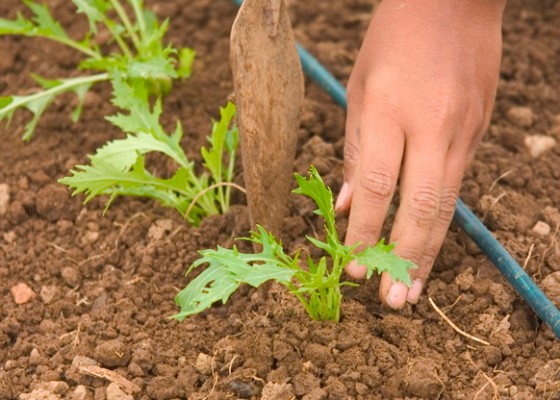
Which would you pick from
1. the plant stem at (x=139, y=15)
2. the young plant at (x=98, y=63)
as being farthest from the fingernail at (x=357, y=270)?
the plant stem at (x=139, y=15)

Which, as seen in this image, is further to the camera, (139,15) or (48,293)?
(139,15)

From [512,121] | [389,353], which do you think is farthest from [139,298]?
[512,121]

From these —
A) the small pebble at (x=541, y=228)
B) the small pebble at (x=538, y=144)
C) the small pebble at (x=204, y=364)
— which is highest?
the small pebble at (x=538, y=144)

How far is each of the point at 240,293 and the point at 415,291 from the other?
529 mm

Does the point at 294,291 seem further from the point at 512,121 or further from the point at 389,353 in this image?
the point at 512,121

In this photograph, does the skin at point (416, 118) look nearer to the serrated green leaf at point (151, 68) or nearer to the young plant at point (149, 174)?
the young plant at point (149, 174)

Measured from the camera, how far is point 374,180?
232 centimetres

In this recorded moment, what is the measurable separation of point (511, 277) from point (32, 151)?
5.69 ft

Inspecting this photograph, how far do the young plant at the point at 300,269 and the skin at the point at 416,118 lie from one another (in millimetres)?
100

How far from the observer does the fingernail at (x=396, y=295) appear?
232cm

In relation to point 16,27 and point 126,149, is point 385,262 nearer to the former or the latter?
point 126,149

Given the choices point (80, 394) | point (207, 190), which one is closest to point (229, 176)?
point (207, 190)

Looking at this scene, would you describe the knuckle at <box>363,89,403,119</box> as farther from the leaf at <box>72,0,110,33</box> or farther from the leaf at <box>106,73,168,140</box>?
the leaf at <box>72,0,110,33</box>

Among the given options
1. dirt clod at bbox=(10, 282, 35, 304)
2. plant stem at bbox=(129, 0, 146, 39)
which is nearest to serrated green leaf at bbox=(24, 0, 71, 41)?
plant stem at bbox=(129, 0, 146, 39)
